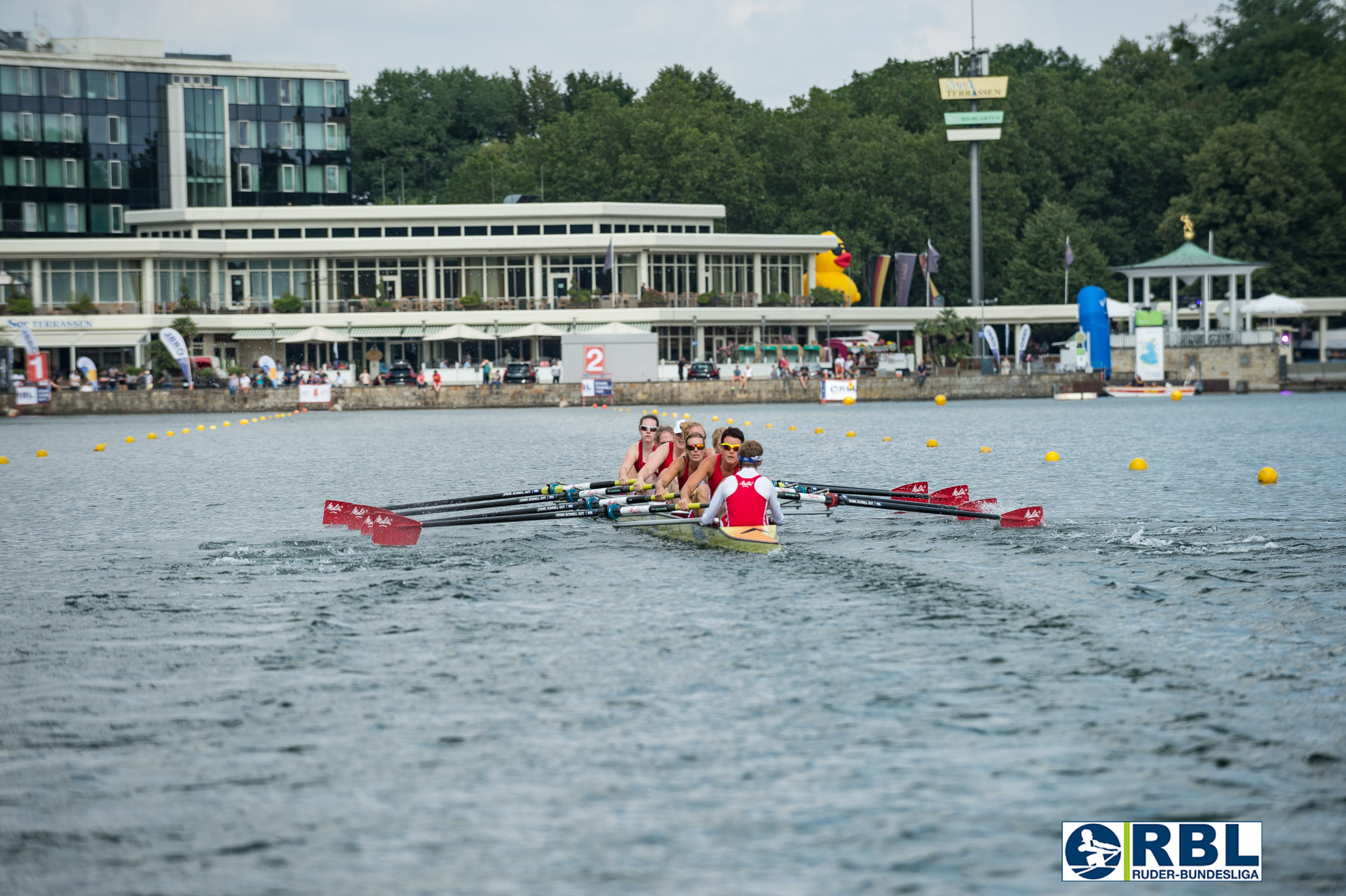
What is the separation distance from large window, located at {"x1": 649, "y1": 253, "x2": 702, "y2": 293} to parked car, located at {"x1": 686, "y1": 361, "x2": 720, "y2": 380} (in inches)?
573

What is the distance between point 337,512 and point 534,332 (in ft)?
179

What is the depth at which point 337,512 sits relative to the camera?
18.4 m

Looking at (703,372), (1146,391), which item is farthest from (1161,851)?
(1146,391)

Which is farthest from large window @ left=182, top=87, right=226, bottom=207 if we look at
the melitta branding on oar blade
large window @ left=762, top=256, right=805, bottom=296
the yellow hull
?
the melitta branding on oar blade

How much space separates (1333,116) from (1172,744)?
93.6 m

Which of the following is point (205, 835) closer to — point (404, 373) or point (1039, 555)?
point (1039, 555)

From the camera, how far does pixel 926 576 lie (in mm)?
14500

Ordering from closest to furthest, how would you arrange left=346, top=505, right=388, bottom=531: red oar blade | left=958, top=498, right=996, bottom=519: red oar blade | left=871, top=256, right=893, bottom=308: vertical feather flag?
left=346, top=505, right=388, bottom=531: red oar blade < left=958, top=498, right=996, bottom=519: red oar blade < left=871, top=256, right=893, bottom=308: vertical feather flag

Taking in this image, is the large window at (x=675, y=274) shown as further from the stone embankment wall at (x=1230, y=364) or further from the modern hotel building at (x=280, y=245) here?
the stone embankment wall at (x=1230, y=364)

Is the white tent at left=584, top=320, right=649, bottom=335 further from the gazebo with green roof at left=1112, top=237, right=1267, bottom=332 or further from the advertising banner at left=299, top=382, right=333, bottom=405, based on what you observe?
the gazebo with green roof at left=1112, top=237, right=1267, bottom=332

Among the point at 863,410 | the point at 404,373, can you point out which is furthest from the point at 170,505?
the point at 404,373

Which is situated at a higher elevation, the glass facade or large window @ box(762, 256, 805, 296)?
the glass facade

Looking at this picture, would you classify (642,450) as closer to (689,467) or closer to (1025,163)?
(689,467)

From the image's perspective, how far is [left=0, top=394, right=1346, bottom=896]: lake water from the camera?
699cm
